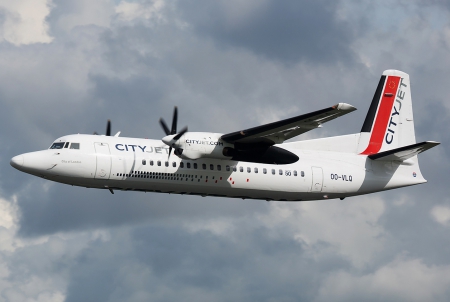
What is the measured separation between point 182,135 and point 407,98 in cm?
1216

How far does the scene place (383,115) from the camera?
35.7 metres

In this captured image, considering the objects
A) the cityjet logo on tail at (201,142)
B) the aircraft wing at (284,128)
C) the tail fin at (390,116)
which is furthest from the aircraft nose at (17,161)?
the tail fin at (390,116)

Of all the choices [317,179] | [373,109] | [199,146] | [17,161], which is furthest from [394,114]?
[17,161]

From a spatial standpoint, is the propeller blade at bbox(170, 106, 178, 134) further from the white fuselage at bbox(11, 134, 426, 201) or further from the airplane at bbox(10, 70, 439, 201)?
the white fuselage at bbox(11, 134, 426, 201)

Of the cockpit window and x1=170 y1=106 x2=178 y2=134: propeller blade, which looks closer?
the cockpit window

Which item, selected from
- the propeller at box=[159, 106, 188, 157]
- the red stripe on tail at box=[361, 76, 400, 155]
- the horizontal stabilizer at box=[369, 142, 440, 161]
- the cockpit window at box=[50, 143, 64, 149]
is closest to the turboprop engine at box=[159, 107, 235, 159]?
A: the propeller at box=[159, 106, 188, 157]

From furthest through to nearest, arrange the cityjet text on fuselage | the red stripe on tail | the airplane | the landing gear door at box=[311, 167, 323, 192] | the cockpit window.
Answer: the red stripe on tail < the landing gear door at box=[311, 167, 323, 192] < the cityjet text on fuselage < the cockpit window < the airplane

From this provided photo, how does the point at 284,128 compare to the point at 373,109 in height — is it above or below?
below

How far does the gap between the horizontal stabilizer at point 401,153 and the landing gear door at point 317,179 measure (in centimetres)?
274

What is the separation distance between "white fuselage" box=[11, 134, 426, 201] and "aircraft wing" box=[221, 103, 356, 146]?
1487 mm

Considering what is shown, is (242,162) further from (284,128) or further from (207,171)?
(284,128)

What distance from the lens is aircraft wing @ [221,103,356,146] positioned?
2767 centimetres

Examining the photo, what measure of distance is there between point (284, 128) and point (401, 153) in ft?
20.9

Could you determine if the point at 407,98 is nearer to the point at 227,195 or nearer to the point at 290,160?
the point at 290,160
